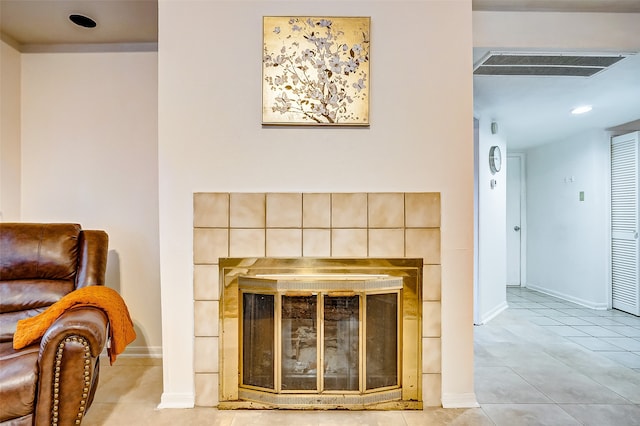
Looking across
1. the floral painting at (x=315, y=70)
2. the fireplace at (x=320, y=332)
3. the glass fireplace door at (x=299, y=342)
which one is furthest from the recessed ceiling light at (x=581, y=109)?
the glass fireplace door at (x=299, y=342)

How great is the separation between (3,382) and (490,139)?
423cm

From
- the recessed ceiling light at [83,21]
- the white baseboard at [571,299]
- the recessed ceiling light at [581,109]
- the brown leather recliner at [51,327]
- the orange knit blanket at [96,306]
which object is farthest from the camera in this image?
the white baseboard at [571,299]

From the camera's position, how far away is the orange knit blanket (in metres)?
1.61

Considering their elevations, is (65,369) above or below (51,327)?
below

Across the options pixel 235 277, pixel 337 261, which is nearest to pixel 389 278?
pixel 337 261

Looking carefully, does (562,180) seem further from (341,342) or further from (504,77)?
(341,342)

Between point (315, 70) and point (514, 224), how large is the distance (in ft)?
15.9

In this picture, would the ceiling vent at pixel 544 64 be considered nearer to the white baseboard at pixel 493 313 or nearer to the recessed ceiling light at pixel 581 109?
the recessed ceiling light at pixel 581 109

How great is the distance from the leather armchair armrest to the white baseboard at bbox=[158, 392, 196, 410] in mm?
502

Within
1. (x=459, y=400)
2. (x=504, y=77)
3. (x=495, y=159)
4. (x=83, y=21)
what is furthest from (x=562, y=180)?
(x=83, y=21)

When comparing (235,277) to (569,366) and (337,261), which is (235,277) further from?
(569,366)

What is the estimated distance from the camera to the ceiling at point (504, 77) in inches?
84.5

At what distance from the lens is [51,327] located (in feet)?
4.91

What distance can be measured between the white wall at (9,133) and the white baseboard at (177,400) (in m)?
1.83
